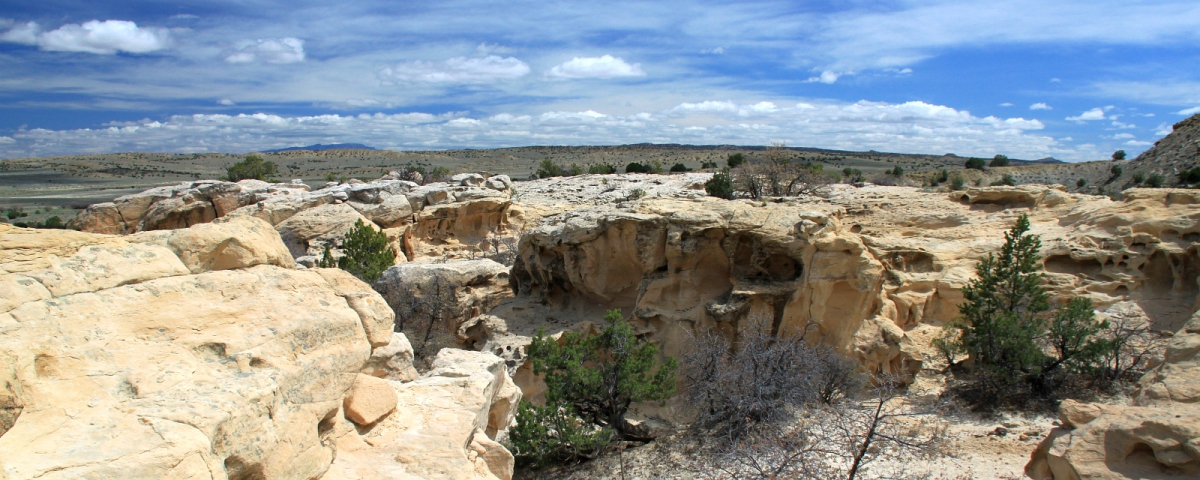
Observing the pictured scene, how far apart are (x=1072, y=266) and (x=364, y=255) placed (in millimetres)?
14819

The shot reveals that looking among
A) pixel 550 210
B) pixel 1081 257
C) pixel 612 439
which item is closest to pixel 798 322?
pixel 612 439

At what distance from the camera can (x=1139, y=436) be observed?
16.4ft

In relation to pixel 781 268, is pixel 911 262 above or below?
above

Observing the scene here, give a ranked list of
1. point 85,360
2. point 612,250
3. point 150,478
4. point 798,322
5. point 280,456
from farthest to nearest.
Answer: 1. point 612,250
2. point 798,322
3. point 280,456
4. point 85,360
5. point 150,478

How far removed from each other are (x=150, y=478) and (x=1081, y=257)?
1231 cm

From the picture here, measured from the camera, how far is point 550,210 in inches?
971

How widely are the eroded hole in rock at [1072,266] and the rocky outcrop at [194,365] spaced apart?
976cm

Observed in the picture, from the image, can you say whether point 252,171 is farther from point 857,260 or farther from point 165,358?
point 165,358

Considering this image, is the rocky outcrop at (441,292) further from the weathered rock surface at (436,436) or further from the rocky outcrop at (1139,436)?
the rocky outcrop at (1139,436)

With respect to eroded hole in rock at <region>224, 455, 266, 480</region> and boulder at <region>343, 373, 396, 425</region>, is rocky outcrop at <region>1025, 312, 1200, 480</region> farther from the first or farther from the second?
eroded hole in rock at <region>224, 455, 266, 480</region>

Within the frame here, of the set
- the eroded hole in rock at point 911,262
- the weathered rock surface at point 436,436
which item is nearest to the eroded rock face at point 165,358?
the weathered rock surface at point 436,436

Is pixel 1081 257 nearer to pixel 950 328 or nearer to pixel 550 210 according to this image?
pixel 950 328

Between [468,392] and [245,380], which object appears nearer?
[245,380]

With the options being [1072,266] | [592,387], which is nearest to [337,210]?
[592,387]
